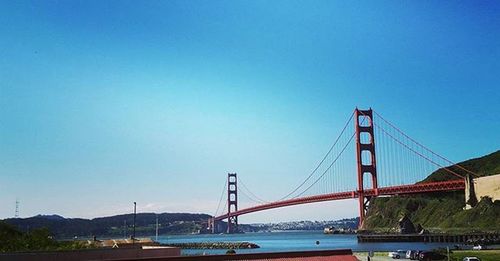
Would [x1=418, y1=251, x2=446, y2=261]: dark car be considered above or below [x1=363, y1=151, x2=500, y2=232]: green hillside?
below

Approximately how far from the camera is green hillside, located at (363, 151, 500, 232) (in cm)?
13662

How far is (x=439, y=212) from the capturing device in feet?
560

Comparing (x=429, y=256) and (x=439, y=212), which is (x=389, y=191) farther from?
(x=429, y=256)

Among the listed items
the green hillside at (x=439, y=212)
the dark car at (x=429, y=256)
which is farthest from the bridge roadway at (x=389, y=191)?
the dark car at (x=429, y=256)

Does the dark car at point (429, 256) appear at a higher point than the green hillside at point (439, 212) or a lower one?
lower

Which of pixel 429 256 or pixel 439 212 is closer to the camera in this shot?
pixel 429 256

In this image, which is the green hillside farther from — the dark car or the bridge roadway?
the dark car

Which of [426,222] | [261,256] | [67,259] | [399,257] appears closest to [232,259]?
[261,256]

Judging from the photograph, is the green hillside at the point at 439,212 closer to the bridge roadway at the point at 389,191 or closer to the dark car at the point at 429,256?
the bridge roadway at the point at 389,191

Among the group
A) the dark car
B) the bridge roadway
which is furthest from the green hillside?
the dark car

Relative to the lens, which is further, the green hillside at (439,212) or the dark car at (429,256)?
the green hillside at (439,212)

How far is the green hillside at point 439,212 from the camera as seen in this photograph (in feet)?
448

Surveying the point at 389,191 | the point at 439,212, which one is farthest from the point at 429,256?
the point at 439,212

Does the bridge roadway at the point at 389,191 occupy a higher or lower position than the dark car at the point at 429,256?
higher
